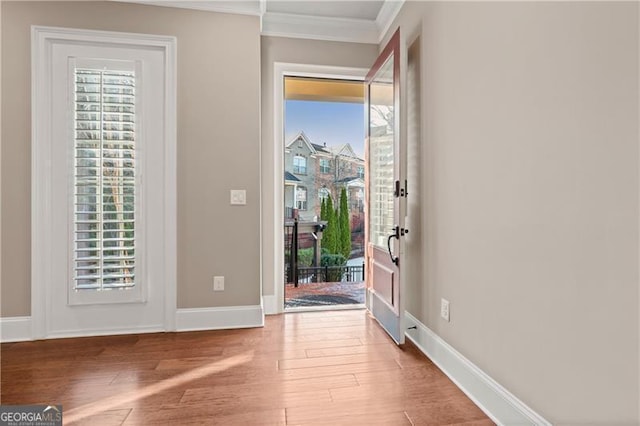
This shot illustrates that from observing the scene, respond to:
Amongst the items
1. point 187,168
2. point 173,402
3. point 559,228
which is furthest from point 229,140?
point 559,228

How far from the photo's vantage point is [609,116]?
111cm

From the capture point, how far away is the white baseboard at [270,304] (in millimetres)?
3246

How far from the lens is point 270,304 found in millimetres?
3262

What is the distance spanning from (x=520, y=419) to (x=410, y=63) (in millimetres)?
2325

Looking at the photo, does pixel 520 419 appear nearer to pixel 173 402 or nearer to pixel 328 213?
pixel 173 402

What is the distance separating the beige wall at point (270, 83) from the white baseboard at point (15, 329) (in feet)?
5.96

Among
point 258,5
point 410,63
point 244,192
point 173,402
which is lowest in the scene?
point 173,402

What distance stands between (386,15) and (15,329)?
3925 millimetres

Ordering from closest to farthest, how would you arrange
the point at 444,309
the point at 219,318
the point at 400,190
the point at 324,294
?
the point at 444,309, the point at 400,190, the point at 219,318, the point at 324,294

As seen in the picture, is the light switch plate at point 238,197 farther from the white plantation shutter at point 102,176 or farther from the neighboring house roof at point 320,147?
the neighboring house roof at point 320,147

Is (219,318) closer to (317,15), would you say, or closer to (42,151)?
(42,151)

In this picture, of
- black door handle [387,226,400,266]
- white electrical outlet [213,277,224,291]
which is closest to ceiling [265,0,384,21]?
black door handle [387,226,400,266]

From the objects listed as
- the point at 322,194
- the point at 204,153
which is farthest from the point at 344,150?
the point at 204,153

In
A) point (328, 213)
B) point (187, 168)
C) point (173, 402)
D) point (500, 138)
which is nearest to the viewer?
point (500, 138)
